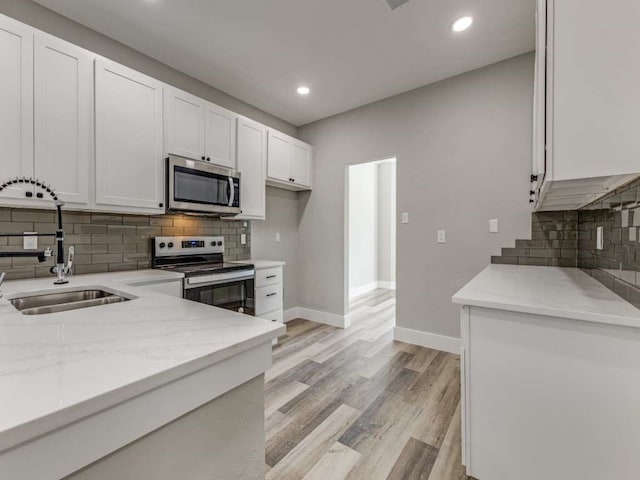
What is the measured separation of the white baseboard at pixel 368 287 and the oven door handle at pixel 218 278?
115 inches

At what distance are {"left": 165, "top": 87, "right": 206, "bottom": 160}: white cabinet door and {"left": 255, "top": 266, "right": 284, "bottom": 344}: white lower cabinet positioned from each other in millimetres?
1276

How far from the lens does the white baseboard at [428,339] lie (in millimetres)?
2891

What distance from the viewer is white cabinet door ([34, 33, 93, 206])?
1.83m

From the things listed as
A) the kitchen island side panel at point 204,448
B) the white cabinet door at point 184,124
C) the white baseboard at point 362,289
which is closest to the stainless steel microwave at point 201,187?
the white cabinet door at point 184,124

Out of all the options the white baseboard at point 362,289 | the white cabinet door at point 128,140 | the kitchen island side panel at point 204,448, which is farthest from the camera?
the white baseboard at point 362,289

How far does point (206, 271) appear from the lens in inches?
96.1

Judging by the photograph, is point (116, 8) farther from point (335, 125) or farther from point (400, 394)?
point (400, 394)

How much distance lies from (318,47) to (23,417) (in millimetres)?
2813

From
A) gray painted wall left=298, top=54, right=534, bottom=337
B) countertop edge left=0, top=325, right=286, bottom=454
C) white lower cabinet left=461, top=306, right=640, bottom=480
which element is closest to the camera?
countertop edge left=0, top=325, right=286, bottom=454

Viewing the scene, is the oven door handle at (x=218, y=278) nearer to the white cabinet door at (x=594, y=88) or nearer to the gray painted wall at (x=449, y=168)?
the gray painted wall at (x=449, y=168)

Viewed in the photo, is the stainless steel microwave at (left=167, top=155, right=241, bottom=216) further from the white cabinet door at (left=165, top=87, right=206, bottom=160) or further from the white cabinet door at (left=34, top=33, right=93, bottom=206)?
the white cabinet door at (left=34, top=33, right=93, bottom=206)

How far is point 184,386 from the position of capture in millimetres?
630

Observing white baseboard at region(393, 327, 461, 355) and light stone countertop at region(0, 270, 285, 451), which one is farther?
white baseboard at region(393, 327, 461, 355)

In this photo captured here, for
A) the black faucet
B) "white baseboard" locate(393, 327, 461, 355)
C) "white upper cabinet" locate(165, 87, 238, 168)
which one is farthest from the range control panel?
"white baseboard" locate(393, 327, 461, 355)
